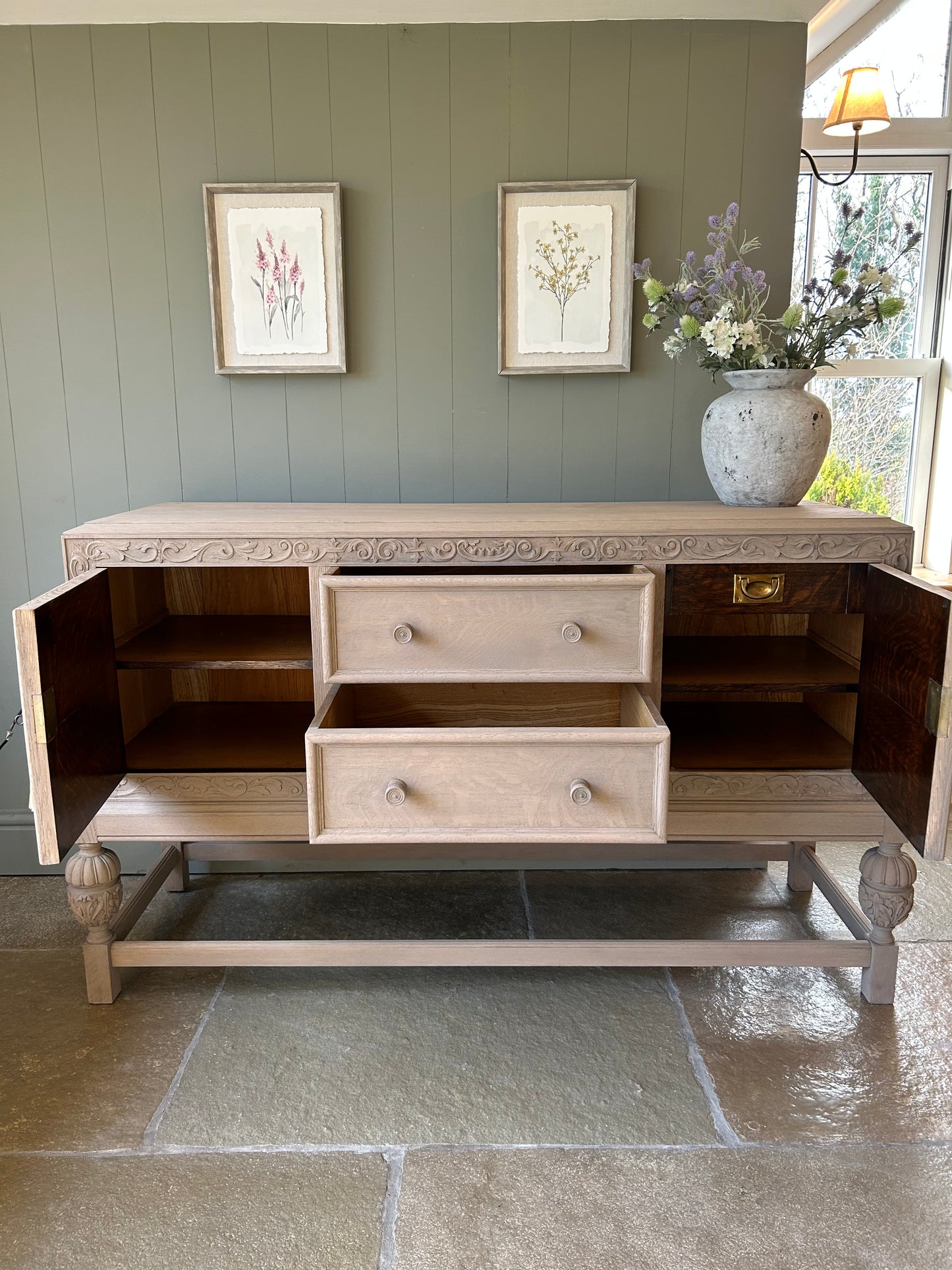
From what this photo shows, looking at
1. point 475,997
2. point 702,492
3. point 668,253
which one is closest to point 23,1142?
point 475,997

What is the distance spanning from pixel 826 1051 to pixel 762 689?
0.71 m

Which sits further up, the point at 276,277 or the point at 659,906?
the point at 276,277

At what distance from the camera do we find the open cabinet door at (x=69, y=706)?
140 centimetres

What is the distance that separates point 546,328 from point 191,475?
0.96m

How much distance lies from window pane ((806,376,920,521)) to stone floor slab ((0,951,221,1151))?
2.35 metres

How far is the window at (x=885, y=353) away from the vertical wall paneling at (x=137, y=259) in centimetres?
187

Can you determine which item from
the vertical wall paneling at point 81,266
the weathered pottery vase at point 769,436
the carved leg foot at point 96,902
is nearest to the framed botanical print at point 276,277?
the vertical wall paneling at point 81,266

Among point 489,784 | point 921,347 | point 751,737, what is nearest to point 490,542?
point 489,784

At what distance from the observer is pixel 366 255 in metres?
2.09

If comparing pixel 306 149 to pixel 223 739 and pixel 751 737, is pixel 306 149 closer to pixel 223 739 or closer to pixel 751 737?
pixel 223 739

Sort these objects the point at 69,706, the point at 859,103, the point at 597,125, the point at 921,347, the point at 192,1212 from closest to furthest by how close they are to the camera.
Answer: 1. the point at 192,1212
2. the point at 69,706
3. the point at 597,125
4. the point at 859,103
5. the point at 921,347

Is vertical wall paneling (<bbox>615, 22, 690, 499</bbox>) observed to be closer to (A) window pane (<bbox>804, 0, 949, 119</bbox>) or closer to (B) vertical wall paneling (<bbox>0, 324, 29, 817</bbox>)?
(A) window pane (<bbox>804, 0, 949, 119</bbox>)

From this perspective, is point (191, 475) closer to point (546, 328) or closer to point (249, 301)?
point (249, 301)

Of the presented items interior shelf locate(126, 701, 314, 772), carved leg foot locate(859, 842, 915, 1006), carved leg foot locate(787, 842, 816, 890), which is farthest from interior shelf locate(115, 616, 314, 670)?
carved leg foot locate(787, 842, 816, 890)
